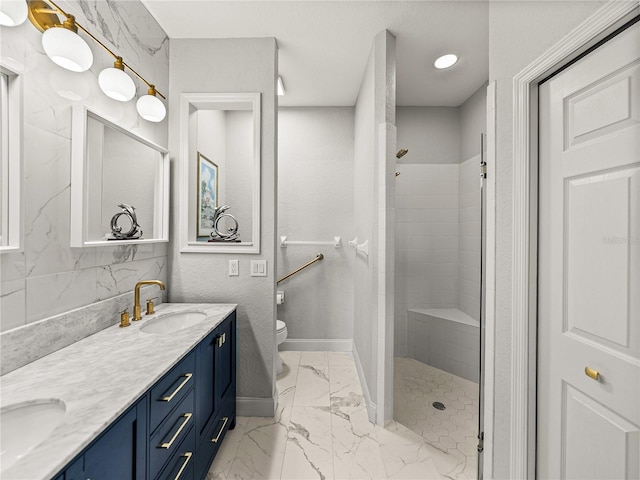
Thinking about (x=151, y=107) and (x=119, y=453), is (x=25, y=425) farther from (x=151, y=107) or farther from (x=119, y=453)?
(x=151, y=107)

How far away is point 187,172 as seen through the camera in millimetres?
1950

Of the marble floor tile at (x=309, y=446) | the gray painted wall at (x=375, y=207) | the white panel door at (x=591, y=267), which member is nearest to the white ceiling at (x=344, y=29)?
the gray painted wall at (x=375, y=207)

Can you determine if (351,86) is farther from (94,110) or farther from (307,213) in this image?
(94,110)

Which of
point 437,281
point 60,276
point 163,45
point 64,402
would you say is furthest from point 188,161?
point 437,281

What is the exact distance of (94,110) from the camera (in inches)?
50.5

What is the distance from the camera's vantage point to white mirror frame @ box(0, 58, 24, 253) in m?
0.96

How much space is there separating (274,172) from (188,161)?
0.60 meters

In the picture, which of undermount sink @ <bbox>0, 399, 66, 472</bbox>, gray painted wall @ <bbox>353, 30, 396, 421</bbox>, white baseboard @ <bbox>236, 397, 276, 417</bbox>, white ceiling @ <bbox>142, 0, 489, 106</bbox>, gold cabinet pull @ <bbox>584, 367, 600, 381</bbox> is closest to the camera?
undermount sink @ <bbox>0, 399, 66, 472</bbox>

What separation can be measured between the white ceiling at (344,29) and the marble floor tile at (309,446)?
8.55 feet

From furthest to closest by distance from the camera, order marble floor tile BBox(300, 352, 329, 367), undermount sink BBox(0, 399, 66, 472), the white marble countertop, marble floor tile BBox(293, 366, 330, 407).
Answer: marble floor tile BBox(300, 352, 329, 367) → marble floor tile BBox(293, 366, 330, 407) → undermount sink BBox(0, 399, 66, 472) → the white marble countertop

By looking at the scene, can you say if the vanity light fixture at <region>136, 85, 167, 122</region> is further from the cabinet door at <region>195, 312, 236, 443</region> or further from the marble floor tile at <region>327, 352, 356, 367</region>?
the marble floor tile at <region>327, 352, 356, 367</region>

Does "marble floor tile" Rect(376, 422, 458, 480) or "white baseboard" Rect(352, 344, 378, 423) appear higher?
"white baseboard" Rect(352, 344, 378, 423)

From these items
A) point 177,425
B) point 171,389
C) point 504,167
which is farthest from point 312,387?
point 504,167

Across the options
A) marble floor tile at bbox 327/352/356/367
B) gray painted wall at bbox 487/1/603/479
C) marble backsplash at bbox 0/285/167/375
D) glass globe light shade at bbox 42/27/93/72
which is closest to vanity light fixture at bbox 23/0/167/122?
glass globe light shade at bbox 42/27/93/72
